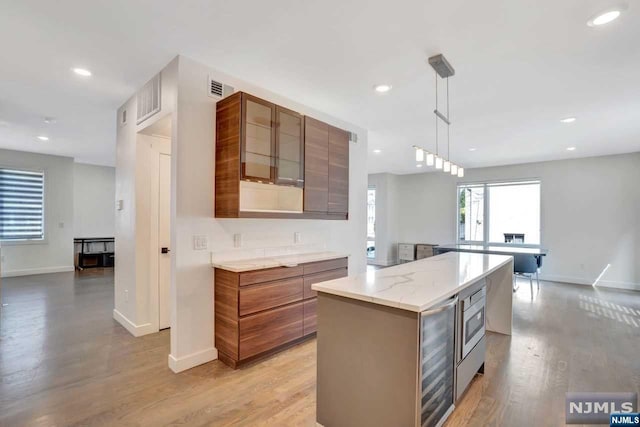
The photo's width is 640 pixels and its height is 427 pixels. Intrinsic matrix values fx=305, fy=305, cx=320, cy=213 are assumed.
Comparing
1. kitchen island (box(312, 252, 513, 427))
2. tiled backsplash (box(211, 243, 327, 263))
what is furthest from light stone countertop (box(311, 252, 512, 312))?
tiled backsplash (box(211, 243, 327, 263))

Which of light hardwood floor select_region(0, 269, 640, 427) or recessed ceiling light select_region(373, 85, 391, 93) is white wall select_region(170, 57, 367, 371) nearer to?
light hardwood floor select_region(0, 269, 640, 427)

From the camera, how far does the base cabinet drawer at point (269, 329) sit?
2.67m

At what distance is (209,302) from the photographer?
283 cm

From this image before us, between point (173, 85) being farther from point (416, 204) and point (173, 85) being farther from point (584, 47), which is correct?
point (416, 204)

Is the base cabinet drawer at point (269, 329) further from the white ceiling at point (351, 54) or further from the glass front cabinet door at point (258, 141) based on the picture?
the white ceiling at point (351, 54)

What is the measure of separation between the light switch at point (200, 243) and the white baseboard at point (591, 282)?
7424 millimetres

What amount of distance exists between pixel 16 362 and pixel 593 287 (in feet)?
29.3

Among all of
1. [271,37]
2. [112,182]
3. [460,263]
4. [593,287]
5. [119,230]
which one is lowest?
[593,287]

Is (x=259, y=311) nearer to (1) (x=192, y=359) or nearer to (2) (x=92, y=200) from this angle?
(1) (x=192, y=359)

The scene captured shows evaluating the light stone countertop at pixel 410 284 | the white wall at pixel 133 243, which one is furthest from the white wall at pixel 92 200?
the light stone countertop at pixel 410 284

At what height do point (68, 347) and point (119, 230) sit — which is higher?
point (119, 230)

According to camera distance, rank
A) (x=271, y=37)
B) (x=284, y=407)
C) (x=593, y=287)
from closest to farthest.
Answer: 1. (x=284, y=407)
2. (x=271, y=37)
3. (x=593, y=287)

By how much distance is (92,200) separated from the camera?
27.2 ft

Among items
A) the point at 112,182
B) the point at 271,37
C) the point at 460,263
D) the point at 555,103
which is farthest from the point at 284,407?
the point at 112,182
